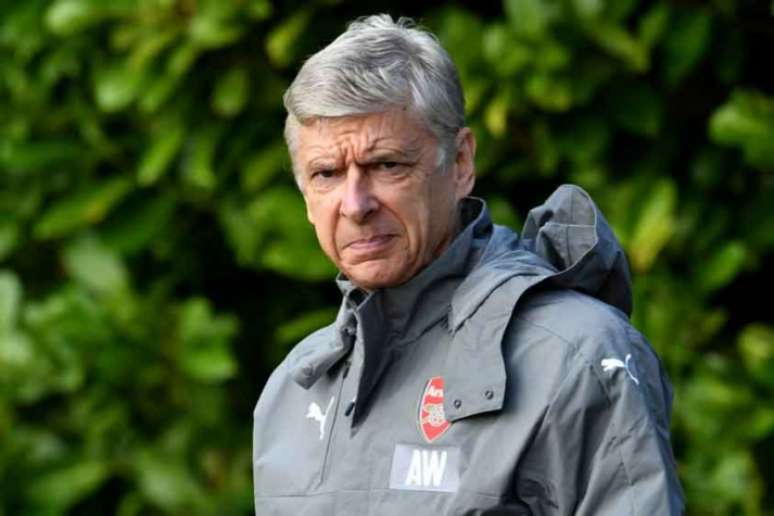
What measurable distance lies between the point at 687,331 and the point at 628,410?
7.88 feet

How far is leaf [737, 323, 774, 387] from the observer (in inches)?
179

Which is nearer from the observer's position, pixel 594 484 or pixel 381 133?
pixel 594 484

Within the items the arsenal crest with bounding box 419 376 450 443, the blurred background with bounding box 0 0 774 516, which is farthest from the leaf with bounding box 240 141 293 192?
the arsenal crest with bounding box 419 376 450 443

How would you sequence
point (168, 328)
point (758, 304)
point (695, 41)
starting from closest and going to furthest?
point (695, 41) < point (758, 304) < point (168, 328)

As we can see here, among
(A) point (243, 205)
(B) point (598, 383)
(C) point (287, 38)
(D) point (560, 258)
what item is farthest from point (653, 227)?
(B) point (598, 383)

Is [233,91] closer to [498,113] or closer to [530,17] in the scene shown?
[498,113]

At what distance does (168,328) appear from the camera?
5.36 meters

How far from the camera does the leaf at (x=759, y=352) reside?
14.9 ft

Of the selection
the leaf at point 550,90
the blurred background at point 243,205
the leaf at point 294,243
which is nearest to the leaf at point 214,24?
the blurred background at point 243,205

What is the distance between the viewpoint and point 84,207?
Result: 5395 mm

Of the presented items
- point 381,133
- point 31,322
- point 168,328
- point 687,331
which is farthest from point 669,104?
point 381,133

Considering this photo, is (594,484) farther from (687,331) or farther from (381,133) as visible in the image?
(687,331)

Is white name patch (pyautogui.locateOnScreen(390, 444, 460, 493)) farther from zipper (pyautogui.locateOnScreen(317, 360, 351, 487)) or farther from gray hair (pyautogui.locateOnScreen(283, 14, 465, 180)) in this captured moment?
gray hair (pyautogui.locateOnScreen(283, 14, 465, 180))

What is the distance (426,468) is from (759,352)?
2302 mm
